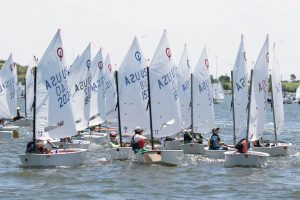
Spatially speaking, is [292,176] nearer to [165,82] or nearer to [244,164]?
[244,164]

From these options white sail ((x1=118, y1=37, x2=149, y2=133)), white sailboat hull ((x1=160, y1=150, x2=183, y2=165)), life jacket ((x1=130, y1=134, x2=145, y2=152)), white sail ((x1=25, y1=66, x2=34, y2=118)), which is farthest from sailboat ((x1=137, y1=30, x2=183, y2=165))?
white sail ((x1=25, y1=66, x2=34, y2=118))

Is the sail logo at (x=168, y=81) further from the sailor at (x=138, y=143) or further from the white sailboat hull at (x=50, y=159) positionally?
the white sailboat hull at (x=50, y=159)

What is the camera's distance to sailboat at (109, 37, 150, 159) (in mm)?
34312

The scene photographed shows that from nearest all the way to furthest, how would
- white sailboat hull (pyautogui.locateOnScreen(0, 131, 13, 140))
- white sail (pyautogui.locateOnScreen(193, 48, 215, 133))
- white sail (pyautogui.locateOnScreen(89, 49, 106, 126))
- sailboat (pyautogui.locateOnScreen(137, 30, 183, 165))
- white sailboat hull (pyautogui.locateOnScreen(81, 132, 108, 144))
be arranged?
sailboat (pyautogui.locateOnScreen(137, 30, 183, 165)), white sail (pyautogui.locateOnScreen(193, 48, 215, 133)), white sailboat hull (pyautogui.locateOnScreen(81, 132, 108, 144)), white sail (pyautogui.locateOnScreen(89, 49, 106, 126)), white sailboat hull (pyautogui.locateOnScreen(0, 131, 13, 140))

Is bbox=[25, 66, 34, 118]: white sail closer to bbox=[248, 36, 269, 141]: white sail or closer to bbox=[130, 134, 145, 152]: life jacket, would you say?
bbox=[248, 36, 269, 141]: white sail

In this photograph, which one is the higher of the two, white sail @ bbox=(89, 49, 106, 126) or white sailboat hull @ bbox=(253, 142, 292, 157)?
white sail @ bbox=(89, 49, 106, 126)

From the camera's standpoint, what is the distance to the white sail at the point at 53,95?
31.3m

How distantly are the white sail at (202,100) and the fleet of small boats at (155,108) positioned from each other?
0.17ft

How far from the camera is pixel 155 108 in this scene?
114ft

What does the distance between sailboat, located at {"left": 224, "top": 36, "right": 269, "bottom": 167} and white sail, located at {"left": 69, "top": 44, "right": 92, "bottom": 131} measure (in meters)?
9.04

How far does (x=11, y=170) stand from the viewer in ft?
101

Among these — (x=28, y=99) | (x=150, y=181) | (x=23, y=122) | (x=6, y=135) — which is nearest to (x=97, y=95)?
(x=6, y=135)

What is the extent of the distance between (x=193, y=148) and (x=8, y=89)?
20.2 meters

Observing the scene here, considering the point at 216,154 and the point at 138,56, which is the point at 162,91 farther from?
the point at 216,154
